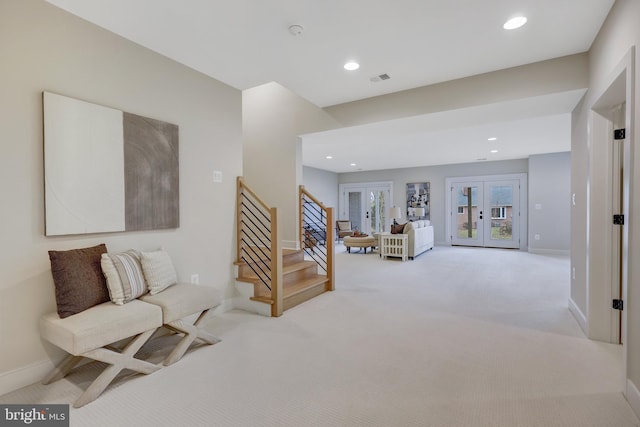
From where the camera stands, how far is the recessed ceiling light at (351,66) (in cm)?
308

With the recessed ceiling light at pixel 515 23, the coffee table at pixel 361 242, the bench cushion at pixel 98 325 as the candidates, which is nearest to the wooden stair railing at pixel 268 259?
the bench cushion at pixel 98 325

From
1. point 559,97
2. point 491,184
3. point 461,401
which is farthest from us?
point 491,184

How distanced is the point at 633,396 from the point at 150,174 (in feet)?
12.1

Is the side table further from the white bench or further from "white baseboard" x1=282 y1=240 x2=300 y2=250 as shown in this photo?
the white bench

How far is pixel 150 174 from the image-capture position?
2.71m

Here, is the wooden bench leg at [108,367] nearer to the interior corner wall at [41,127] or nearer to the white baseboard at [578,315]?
the interior corner wall at [41,127]

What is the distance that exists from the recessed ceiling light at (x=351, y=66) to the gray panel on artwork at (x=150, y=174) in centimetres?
180

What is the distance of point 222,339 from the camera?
2695 millimetres

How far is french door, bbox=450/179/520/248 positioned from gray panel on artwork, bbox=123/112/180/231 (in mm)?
8746

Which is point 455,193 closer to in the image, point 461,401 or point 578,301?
point 578,301

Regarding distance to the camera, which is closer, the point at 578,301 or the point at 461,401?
the point at 461,401

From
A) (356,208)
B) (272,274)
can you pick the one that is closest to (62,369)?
(272,274)

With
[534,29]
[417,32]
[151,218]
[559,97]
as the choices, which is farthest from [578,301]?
[151,218]

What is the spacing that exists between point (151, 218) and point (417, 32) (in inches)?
110
